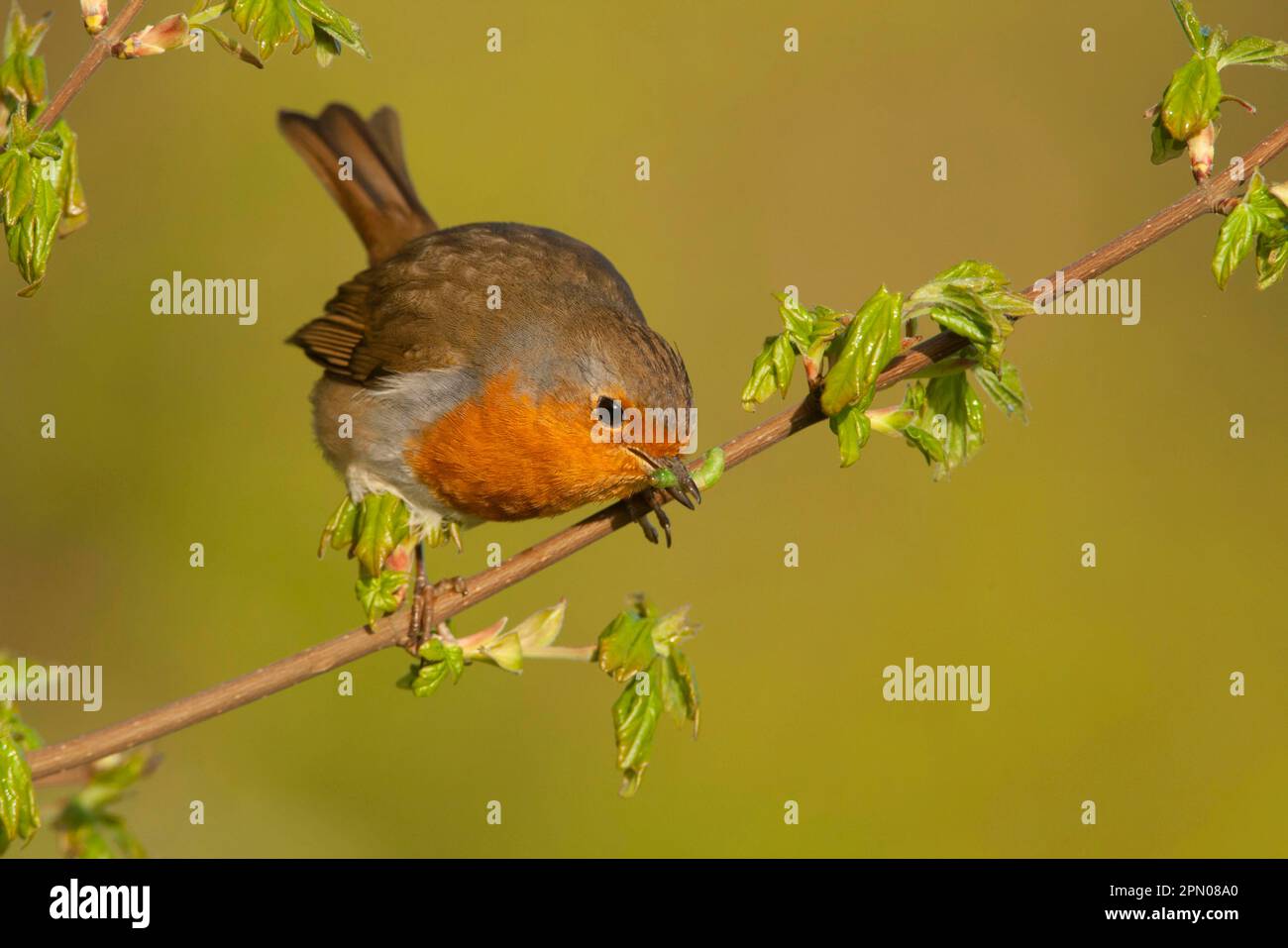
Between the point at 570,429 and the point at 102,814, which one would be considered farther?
the point at 570,429

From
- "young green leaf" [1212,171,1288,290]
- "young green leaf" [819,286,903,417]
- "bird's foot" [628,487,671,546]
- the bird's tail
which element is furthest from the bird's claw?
the bird's tail

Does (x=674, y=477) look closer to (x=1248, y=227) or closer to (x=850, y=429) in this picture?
(x=850, y=429)

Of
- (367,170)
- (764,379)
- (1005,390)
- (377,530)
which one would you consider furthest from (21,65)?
(367,170)

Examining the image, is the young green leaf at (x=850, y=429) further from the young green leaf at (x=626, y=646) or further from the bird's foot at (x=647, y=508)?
the bird's foot at (x=647, y=508)

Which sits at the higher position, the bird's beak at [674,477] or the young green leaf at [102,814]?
the bird's beak at [674,477]

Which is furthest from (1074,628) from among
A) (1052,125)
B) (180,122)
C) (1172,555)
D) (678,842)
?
(180,122)

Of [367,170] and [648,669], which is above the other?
[367,170]

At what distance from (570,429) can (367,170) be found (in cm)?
197

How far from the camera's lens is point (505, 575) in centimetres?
293

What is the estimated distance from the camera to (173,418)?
21.9 feet

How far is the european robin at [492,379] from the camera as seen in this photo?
11.7ft

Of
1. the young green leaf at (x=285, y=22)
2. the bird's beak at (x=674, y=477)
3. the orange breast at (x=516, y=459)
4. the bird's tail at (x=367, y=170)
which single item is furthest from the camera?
the bird's tail at (x=367, y=170)

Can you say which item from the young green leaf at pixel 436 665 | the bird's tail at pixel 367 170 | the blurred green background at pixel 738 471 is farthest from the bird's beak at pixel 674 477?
the blurred green background at pixel 738 471

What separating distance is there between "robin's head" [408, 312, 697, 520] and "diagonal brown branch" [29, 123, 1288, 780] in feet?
1.60
